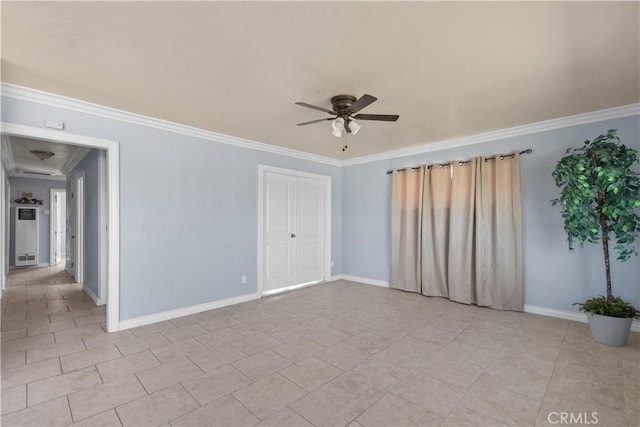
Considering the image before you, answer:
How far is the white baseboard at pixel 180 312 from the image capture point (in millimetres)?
3439

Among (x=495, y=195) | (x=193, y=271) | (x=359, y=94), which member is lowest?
(x=193, y=271)

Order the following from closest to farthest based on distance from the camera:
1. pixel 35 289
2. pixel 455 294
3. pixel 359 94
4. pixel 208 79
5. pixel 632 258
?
1. pixel 208 79
2. pixel 359 94
3. pixel 632 258
4. pixel 455 294
5. pixel 35 289

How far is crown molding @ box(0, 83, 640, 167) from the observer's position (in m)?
2.89

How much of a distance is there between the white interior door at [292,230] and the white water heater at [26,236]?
6.93m

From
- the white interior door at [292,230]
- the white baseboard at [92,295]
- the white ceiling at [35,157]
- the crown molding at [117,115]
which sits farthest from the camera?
the white interior door at [292,230]

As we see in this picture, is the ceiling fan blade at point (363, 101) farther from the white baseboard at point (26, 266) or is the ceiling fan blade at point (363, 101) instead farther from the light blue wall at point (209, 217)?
the white baseboard at point (26, 266)

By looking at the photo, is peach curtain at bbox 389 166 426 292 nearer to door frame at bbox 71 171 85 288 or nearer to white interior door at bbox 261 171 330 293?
white interior door at bbox 261 171 330 293

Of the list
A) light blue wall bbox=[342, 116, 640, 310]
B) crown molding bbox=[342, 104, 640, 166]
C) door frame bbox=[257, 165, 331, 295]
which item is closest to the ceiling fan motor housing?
door frame bbox=[257, 165, 331, 295]

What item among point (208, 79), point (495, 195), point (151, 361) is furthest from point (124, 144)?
point (495, 195)

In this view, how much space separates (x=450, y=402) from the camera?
2066 millimetres

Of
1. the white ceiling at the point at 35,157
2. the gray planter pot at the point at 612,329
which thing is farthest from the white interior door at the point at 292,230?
the gray planter pot at the point at 612,329

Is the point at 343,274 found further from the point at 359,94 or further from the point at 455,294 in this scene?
the point at 359,94

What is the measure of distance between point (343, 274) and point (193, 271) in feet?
10.4

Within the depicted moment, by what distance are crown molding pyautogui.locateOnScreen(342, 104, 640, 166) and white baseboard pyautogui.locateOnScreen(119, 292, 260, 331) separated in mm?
3489
